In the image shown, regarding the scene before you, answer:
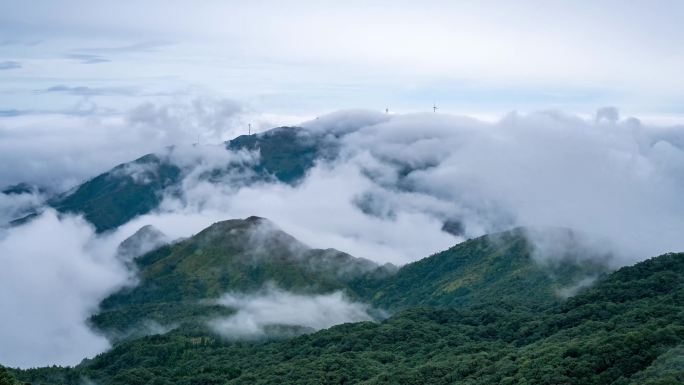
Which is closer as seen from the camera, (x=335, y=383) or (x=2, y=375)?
(x=2, y=375)

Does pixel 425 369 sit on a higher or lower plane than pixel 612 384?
lower

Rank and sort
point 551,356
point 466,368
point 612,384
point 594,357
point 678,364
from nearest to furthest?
point 678,364 → point 612,384 → point 594,357 → point 551,356 → point 466,368

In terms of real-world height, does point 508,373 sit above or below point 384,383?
above

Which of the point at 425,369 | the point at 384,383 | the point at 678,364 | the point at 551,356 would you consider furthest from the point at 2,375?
the point at 678,364

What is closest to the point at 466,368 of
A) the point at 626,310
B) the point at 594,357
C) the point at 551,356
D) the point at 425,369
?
the point at 425,369

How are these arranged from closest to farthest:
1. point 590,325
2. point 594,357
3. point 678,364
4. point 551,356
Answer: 1. point 678,364
2. point 594,357
3. point 551,356
4. point 590,325

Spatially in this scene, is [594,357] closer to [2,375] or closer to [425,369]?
[425,369]

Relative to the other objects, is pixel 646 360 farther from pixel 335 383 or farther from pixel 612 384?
pixel 335 383

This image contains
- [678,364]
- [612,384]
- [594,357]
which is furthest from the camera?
[594,357]

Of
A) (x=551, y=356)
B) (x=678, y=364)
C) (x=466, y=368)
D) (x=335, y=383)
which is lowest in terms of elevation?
(x=335, y=383)
